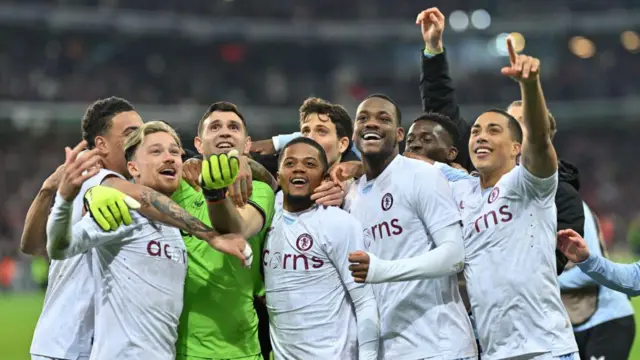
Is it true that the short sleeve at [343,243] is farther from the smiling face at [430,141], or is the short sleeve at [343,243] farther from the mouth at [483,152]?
the smiling face at [430,141]

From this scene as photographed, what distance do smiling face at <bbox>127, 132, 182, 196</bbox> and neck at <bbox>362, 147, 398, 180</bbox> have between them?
115cm

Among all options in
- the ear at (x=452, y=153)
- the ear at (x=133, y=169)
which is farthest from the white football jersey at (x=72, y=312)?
the ear at (x=452, y=153)

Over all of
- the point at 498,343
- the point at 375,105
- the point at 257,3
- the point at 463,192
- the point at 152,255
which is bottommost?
the point at 498,343

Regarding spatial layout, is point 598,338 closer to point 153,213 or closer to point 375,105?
point 375,105

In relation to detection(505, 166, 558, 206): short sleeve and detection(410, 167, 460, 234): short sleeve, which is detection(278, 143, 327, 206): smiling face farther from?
detection(505, 166, 558, 206): short sleeve

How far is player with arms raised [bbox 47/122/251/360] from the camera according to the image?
17.7 feet

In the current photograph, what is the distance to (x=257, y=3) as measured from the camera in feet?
147

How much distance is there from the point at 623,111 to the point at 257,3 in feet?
56.6

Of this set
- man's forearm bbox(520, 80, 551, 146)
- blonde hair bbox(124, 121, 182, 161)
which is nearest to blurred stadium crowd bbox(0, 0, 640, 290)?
blonde hair bbox(124, 121, 182, 161)

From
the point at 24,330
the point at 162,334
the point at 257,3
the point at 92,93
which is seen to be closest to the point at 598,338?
the point at 162,334

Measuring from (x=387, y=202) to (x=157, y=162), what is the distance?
137 centimetres

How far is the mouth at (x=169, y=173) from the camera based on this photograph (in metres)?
5.81

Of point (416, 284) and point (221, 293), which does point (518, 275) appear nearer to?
point (416, 284)

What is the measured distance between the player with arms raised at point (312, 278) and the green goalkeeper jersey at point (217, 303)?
0.14 m
